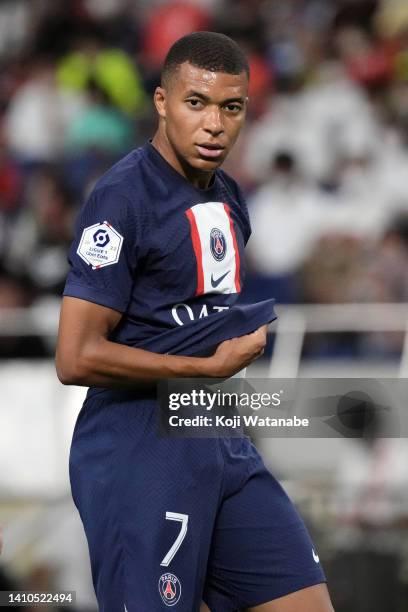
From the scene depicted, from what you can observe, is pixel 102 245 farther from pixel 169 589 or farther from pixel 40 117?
pixel 40 117

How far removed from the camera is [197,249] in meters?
3.84

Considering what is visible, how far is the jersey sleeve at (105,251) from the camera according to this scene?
144 inches


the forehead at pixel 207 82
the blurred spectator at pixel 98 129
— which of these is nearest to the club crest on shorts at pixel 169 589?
the forehead at pixel 207 82

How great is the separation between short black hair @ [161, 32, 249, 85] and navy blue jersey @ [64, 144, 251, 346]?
294 mm

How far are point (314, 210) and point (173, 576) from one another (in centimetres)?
566

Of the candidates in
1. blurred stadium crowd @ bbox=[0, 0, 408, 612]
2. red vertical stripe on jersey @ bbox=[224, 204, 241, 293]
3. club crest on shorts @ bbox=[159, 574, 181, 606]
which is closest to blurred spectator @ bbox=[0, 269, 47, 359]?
blurred stadium crowd @ bbox=[0, 0, 408, 612]

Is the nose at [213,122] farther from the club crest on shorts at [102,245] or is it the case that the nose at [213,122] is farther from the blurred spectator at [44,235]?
the blurred spectator at [44,235]

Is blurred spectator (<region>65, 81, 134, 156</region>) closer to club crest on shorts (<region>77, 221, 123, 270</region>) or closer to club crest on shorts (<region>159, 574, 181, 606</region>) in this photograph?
club crest on shorts (<region>77, 221, 123, 270</region>)

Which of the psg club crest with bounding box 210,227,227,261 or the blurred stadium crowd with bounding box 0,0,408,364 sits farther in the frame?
the blurred stadium crowd with bounding box 0,0,408,364

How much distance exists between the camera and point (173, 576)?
3.71m

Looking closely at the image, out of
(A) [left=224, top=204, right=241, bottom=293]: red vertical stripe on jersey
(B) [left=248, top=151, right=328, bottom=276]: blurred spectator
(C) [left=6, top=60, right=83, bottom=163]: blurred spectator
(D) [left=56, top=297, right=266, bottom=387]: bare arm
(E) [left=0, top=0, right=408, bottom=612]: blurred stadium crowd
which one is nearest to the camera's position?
(D) [left=56, top=297, right=266, bottom=387]: bare arm

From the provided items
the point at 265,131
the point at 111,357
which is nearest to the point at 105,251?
the point at 111,357

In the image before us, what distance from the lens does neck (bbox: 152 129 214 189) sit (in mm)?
3934

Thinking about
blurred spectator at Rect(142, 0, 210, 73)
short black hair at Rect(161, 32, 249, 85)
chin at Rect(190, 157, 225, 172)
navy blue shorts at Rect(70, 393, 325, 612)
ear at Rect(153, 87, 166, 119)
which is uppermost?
blurred spectator at Rect(142, 0, 210, 73)
